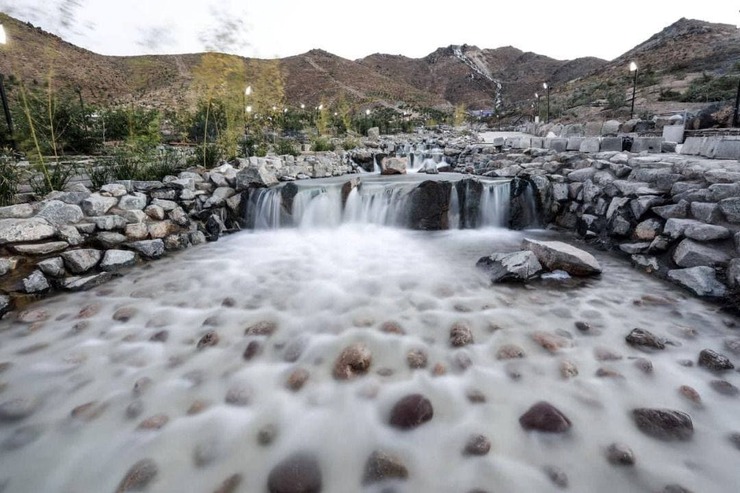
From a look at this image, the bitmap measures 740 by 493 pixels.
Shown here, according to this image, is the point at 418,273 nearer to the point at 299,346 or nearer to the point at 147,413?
the point at 299,346

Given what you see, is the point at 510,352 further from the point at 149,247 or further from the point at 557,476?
the point at 149,247

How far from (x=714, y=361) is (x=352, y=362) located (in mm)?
2639

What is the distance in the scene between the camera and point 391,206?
24.6ft

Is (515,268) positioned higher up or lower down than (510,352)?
higher up

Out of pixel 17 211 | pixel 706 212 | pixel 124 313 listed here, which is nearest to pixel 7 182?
pixel 17 211

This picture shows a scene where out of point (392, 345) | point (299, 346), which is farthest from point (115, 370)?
point (392, 345)

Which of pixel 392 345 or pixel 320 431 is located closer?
pixel 320 431

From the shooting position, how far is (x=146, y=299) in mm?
3855

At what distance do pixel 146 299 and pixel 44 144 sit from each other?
19.4ft

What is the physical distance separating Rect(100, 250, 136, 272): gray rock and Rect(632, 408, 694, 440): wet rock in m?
5.74

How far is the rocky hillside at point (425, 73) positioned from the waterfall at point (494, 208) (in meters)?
6.68

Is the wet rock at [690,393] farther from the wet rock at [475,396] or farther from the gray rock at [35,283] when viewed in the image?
the gray rock at [35,283]

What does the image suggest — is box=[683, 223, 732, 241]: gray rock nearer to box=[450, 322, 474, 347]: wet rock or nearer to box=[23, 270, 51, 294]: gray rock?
box=[450, 322, 474, 347]: wet rock

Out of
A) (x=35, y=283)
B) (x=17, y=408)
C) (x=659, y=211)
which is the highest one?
(x=659, y=211)
